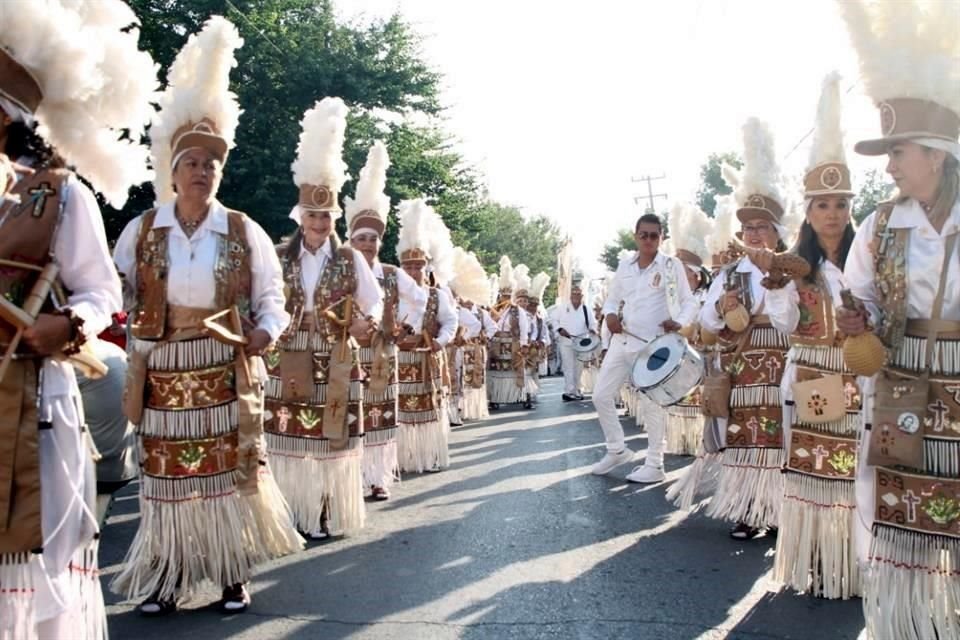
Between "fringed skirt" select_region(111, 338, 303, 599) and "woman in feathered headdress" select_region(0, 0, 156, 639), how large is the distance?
145 centimetres

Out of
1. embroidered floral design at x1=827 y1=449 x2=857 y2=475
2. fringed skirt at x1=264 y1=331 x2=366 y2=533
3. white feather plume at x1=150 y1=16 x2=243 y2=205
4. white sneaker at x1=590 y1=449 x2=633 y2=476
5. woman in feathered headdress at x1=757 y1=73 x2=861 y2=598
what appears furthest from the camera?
white sneaker at x1=590 y1=449 x2=633 y2=476

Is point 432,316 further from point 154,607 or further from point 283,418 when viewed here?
point 154,607

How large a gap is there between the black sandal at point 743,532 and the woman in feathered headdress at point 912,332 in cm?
251

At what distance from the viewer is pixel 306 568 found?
5.64 metres

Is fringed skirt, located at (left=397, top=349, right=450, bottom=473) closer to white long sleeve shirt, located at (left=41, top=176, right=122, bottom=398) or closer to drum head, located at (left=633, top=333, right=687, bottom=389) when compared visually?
drum head, located at (left=633, top=333, right=687, bottom=389)

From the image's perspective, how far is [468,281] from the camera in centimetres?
1811

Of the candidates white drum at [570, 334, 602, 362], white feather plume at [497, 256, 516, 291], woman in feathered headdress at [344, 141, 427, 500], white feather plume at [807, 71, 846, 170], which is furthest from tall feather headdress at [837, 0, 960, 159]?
white feather plume at [497, 256, 516, 291]

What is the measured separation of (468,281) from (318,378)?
1165 cm

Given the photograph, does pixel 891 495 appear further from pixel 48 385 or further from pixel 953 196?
pixel 48 385

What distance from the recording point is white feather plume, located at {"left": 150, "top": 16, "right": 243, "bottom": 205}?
4.86m

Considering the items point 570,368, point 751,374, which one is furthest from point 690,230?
point 570,368

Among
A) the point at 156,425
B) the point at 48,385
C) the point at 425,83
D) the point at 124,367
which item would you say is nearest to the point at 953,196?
the point at 48,385

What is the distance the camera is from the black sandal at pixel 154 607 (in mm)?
4641

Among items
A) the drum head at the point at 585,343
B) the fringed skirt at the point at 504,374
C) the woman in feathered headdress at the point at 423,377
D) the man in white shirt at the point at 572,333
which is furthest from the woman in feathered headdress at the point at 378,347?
the man in white shirt at the point at 572,333
